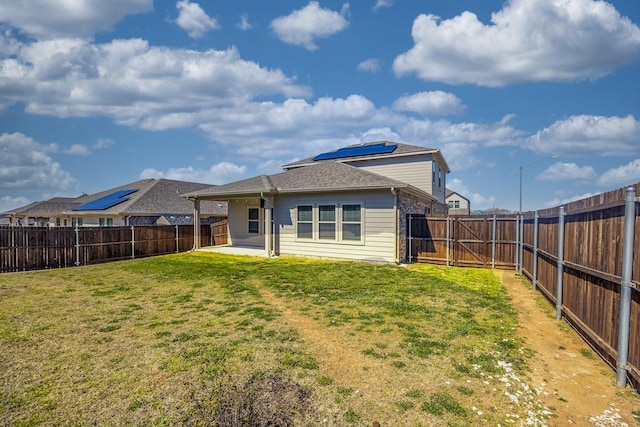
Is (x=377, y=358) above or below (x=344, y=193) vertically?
below

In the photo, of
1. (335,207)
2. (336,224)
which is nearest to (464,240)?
(336,224)

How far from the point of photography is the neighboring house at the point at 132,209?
2284cm

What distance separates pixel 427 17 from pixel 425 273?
11.2 metres

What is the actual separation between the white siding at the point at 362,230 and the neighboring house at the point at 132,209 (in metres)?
11.4

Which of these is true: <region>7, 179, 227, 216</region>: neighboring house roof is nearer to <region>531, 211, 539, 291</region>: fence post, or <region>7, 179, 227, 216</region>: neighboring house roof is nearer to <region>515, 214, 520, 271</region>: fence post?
<region>515, 214, 520, 271</region>: fence post

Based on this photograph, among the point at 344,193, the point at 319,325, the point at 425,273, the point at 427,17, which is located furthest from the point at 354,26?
the point at 319,325

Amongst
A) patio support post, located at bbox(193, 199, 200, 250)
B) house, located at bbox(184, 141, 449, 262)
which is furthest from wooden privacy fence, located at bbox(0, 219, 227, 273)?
house, located at bbox(184, 141, 449, 262)

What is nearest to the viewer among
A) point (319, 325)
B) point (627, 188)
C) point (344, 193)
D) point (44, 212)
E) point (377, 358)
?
point (627, 188)

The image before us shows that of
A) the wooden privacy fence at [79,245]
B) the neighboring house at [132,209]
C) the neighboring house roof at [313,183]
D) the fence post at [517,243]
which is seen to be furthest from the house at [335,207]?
the neighboring house at [132,209]

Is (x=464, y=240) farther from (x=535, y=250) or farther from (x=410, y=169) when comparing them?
(x=410, y=169)

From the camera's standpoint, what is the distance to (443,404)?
10.8 feet

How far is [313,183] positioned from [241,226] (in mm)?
6174

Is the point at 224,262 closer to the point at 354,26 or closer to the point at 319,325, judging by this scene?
the point at 319,325

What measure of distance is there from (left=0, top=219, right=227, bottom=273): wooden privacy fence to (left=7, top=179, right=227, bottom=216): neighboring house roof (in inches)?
272
